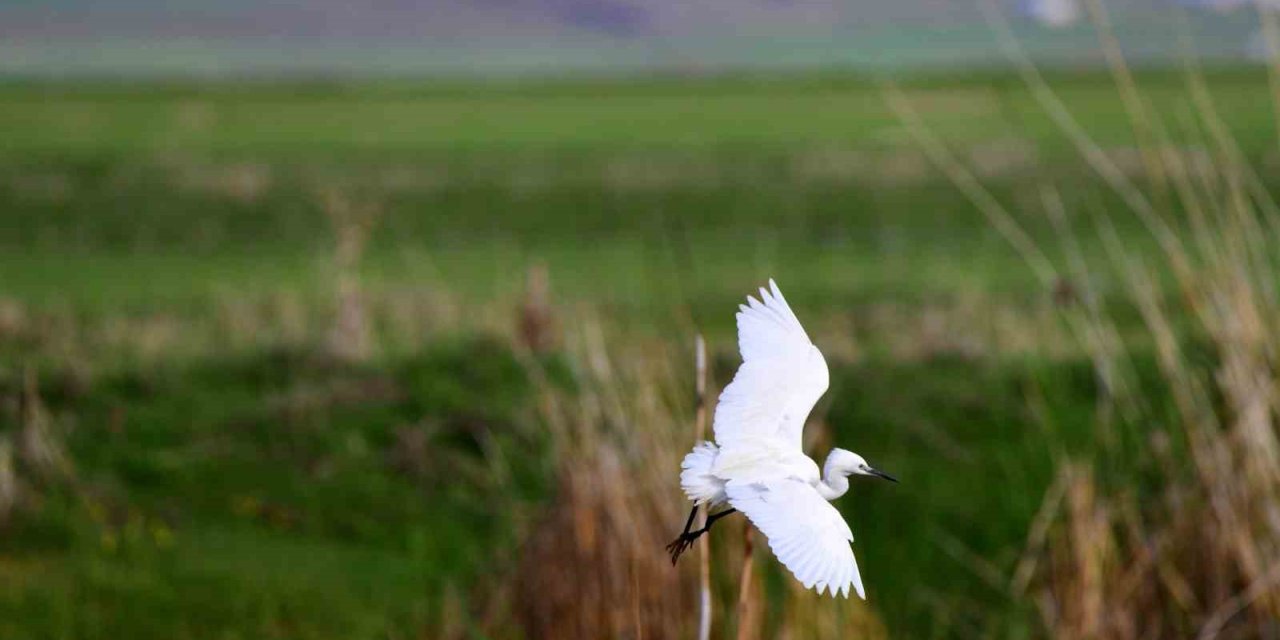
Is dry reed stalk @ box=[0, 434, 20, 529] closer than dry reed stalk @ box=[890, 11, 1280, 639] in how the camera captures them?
No

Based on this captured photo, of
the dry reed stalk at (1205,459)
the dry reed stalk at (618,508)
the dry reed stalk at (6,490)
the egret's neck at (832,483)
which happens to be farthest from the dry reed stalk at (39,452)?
the egret's neck at (832,483)

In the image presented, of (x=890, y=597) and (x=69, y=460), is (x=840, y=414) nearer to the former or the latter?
(x=890, y=597)

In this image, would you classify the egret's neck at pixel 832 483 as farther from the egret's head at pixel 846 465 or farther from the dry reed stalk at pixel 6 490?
the dry reed stalk at pixel 6 490

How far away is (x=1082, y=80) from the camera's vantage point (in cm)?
9294

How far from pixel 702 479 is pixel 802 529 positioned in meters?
0.08

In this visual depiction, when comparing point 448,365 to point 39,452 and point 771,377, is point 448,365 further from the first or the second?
point 771,377

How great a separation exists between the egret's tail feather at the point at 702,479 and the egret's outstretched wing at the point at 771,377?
23 millimetres

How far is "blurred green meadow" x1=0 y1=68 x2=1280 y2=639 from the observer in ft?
26.1

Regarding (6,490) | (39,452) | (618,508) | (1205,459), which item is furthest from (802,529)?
(39,452)

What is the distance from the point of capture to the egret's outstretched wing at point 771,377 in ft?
3.69

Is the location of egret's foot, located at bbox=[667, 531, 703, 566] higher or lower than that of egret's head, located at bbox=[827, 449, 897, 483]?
lower

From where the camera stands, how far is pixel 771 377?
1.19m

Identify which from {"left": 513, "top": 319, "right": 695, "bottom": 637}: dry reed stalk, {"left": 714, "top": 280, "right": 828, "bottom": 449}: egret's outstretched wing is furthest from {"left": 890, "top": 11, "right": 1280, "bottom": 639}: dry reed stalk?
{"left": 714, "top": 280, "right": 828, "bottom": 449}: egret's outstretched wing

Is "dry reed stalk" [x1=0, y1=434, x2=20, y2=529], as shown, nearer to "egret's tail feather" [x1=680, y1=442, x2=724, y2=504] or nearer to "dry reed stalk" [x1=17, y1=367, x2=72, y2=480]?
"dry reed stalk" [x1=17, y1=367, x2=72, y2=480]
